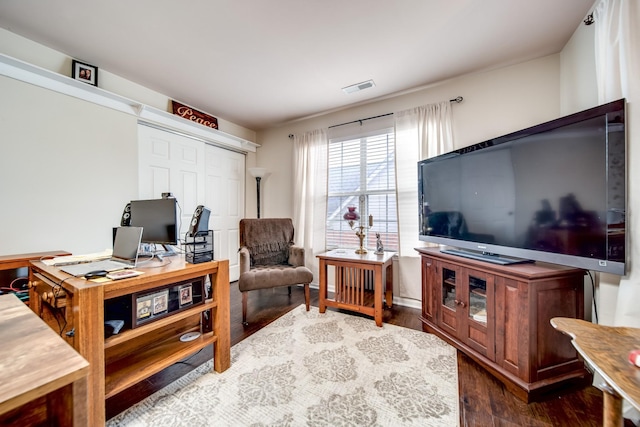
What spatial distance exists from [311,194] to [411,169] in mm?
1345

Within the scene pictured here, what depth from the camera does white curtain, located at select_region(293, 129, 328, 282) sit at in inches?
132

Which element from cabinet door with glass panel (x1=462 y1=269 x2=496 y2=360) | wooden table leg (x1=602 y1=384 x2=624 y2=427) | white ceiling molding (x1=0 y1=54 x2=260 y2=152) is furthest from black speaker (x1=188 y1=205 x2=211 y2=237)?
wooden table leg (x1=602 y1=384 x2=624 y2=427)

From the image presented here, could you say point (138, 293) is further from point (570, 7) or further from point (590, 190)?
point (570, 7)

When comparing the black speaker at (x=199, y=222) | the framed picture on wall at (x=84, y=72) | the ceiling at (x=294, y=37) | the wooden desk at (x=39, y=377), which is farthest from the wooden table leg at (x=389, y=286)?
the framed picture on wall at (x=84, y=72)

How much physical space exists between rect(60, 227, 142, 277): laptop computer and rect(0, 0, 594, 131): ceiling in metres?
1.51

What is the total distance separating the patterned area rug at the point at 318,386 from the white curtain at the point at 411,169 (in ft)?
2.59

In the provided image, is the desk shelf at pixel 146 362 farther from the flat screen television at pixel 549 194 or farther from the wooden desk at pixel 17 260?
the flat screen television at pixel 549 194

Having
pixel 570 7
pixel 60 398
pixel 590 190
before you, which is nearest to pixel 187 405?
pixel 60 398

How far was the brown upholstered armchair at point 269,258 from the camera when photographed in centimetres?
240

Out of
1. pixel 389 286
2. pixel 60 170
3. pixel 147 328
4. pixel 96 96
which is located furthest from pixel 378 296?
pixel 96 96

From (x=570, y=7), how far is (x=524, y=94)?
2.24ft

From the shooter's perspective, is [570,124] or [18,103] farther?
[18,103]

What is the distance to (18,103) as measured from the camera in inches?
75.1

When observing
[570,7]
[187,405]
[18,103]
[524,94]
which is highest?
[570,7]
